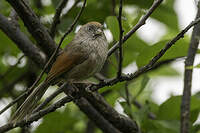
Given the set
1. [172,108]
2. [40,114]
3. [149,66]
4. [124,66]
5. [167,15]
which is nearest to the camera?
[149,66]

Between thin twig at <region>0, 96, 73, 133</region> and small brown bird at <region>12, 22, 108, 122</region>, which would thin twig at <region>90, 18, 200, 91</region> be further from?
small brown bird at <region>12, 22, 108, 122</region>

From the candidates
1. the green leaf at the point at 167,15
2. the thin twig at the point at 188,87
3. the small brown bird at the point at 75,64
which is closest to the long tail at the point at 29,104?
the small brown bird at the point at 75,64

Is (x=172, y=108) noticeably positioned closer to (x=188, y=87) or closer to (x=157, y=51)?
(x=188, y=87)

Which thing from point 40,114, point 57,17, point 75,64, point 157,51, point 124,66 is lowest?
point 124,66

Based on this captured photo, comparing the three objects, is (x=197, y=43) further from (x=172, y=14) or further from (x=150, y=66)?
(x=150, y=66)

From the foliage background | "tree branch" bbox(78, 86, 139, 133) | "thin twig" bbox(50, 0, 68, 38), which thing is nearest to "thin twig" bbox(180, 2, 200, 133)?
the foliage background

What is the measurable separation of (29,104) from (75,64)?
27.7 inches

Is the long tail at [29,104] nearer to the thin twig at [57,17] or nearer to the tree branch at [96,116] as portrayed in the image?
the tree branch at [96,116]

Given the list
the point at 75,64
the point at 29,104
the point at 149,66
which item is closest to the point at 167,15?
the point at 75,64

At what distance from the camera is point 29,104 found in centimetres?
420

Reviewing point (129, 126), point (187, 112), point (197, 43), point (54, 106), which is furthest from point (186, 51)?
point (54, 106)

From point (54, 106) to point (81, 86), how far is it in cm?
70

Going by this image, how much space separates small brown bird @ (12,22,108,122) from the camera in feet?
14.1

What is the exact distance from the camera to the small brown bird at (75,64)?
431cm
